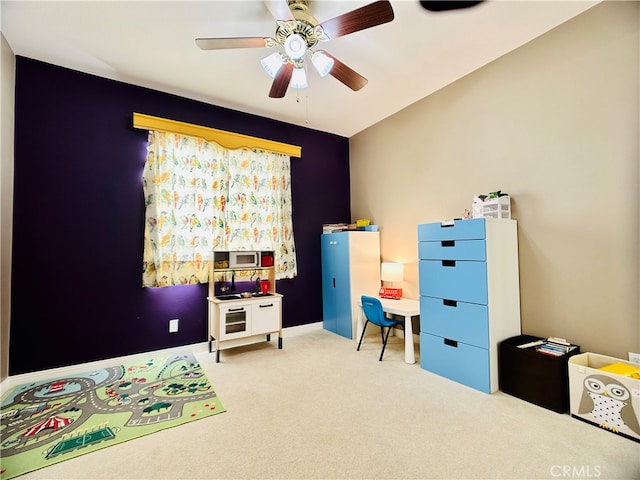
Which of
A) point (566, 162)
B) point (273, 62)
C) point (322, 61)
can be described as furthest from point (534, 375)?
point (273, 62)

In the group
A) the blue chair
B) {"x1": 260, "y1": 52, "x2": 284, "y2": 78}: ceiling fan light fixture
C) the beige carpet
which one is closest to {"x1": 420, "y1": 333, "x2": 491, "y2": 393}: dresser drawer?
the beige carpet

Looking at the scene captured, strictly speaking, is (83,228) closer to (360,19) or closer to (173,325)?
(173,325)

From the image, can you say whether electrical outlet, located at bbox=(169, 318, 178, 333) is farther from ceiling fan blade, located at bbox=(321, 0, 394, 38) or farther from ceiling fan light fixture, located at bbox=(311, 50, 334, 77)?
ceiling fan blade, located at bbox=(321, 0, 394, 38)

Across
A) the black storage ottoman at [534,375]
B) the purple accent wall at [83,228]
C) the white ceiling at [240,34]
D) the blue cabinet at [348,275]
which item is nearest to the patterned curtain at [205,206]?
the purple accent wall at [83,228]

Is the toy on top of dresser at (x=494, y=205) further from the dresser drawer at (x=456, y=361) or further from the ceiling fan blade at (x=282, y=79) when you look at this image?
the ceiling fan blade at (x=282, y=79)

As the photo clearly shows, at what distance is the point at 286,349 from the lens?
351 cm

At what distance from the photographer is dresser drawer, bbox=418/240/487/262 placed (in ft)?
8.00

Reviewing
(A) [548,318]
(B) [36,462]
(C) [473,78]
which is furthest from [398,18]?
(B) [36,462]

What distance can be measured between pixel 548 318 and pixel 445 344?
0.86 meters

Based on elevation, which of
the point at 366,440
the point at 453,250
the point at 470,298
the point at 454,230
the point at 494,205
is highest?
the point at 494,205

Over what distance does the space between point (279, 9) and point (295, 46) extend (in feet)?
1.18

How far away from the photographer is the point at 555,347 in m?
2.25

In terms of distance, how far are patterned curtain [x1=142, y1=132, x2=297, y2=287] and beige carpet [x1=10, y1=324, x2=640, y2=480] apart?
60.1 inches

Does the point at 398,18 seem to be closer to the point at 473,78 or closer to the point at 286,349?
the point at 473,78
